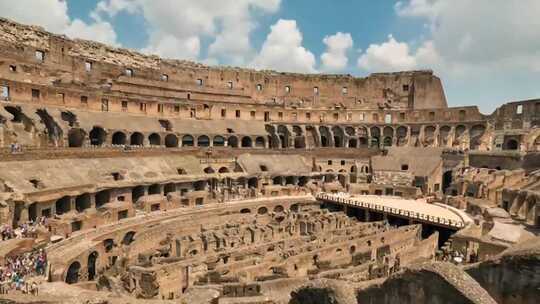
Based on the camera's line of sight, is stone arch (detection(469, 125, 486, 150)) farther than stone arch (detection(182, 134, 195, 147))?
Yes

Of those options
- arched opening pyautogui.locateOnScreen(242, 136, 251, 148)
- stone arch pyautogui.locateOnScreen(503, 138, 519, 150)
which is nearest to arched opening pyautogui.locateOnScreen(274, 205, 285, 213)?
arched opening pyautogui.locateOnScreen(242, 136, 251, 148)

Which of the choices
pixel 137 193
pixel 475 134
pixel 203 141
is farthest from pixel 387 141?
pixel 137 193

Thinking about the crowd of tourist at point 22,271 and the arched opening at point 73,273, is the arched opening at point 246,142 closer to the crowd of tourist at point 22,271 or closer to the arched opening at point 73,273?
the arched opening at point 73,273

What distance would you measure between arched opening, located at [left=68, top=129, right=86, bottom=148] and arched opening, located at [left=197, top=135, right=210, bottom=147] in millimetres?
13208

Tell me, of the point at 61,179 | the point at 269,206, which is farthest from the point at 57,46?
the point at 269,206

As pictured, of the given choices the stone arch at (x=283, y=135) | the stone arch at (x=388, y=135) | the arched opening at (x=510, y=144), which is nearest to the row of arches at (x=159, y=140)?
the stone arch at (x=283, y=135)

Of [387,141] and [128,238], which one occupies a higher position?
[387,141]

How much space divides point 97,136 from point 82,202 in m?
11.5

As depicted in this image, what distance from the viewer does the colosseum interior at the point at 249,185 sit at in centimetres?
1402

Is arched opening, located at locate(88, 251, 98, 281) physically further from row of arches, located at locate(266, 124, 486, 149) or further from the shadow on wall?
row of arches, located at locate(266, 124, 486, 149)

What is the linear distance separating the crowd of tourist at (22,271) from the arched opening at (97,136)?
18.8m

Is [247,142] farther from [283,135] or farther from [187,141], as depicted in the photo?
[187,141]

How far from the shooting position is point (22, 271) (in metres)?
14.6

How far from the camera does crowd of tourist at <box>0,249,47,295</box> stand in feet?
42.7
